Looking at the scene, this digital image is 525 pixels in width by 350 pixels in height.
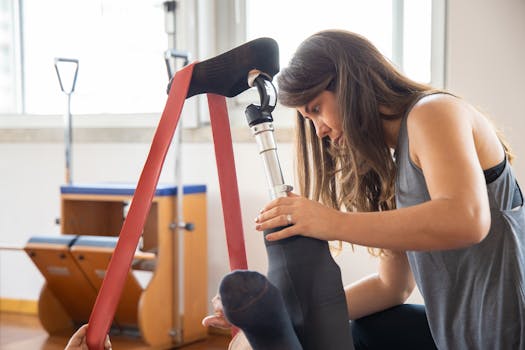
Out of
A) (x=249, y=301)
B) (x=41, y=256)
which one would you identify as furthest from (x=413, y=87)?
(x=41, y=256)

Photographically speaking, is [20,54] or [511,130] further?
[20,54]

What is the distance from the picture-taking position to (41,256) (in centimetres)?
254

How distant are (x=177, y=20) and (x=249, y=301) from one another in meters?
1.94

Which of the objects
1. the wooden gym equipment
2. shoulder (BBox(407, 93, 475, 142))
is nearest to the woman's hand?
shoulder (BBox(407, 93, 475, 142))

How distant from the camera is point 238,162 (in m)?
2.55

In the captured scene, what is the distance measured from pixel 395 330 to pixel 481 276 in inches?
10.4

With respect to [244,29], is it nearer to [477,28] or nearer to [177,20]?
[177,20]

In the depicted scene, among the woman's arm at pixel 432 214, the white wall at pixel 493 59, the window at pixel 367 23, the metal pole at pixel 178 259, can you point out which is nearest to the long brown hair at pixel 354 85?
the woman's arm at pixel 432 214

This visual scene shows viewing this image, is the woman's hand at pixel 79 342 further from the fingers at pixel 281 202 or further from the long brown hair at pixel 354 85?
the long brown hair at pixel 354 85

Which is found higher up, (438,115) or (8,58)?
(8,58)

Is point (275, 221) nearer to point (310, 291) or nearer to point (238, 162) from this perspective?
point (310, 291)

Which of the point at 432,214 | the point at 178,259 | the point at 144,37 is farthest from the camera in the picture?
the point at 144,37

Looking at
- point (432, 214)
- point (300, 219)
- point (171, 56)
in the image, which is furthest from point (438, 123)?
point (171, 56)

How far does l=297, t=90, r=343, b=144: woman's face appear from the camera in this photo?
119cm
